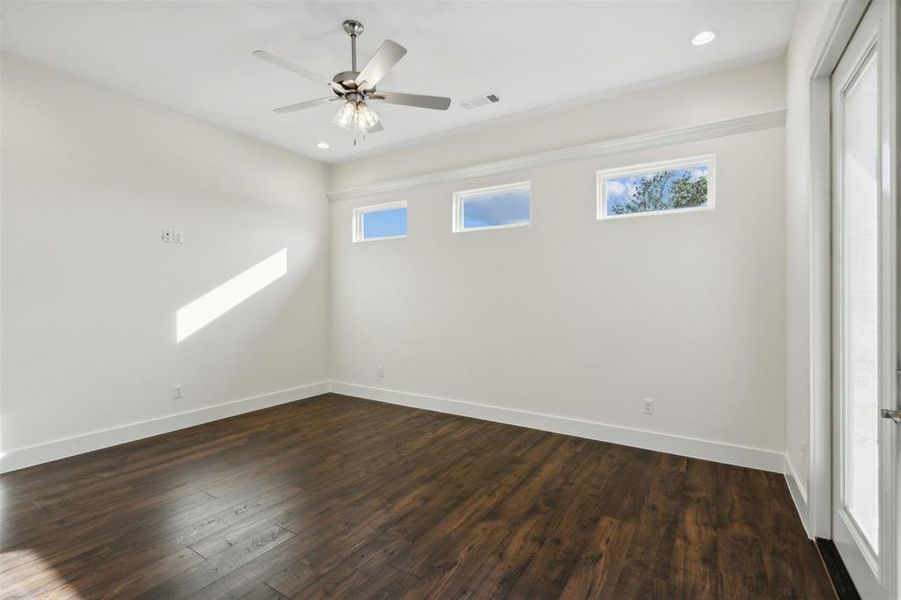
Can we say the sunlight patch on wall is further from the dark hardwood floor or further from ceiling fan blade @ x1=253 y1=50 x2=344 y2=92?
ceiling fan blade @ x1=253 y1=50 x2=344 y2=92

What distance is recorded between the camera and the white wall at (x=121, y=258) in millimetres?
3098

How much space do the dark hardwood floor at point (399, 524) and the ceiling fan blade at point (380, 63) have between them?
261 centimetres

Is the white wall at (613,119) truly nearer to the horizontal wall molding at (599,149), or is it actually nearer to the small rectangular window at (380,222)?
the horizontal wall molding at (599,149)

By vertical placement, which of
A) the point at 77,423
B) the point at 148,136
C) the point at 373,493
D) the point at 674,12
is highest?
the point at 674,12

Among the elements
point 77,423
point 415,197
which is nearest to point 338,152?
point 415,197

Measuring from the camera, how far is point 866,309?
1.68 m

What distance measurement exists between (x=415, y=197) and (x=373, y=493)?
330cm

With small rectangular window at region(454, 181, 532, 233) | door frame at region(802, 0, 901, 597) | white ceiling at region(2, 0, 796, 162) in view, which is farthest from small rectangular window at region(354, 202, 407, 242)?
door frame at region(802, 0, 901, 597)

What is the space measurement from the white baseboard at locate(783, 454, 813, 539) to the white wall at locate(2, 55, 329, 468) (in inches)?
191

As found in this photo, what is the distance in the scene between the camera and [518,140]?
13.6 ft

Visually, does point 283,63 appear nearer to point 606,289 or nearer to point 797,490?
point 606,289

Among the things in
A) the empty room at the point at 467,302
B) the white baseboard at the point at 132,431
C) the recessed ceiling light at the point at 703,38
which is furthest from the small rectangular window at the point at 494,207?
the white baseboard at the point at 132,431

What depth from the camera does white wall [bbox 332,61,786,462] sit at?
308 cm

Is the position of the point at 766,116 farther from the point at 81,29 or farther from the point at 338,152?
the point at 81,29
